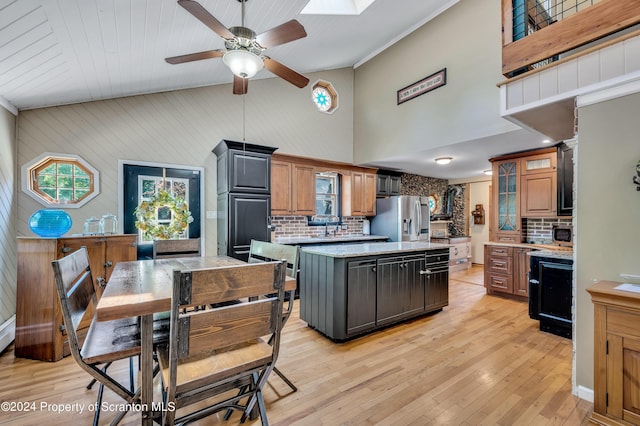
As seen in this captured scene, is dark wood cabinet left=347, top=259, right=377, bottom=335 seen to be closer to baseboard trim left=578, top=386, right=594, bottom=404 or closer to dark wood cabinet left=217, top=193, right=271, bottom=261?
baseboard trim left=578, top=386, right=594, bottom=404

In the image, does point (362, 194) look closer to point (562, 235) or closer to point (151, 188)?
point (562, 235)

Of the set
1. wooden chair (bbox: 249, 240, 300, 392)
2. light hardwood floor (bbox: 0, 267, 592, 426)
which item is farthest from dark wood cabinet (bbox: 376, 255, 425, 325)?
wooden chair (bbox: 249, 240, 300, 392)

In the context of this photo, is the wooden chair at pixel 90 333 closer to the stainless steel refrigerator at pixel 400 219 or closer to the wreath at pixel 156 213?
the wreath at pixel 156 213

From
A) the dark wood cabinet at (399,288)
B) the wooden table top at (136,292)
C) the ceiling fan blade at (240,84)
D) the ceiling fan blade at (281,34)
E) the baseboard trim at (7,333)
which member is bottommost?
the baseboard trim at (7,333)

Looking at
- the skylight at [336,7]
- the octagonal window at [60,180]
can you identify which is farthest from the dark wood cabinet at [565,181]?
the octagonal window at [60,180]

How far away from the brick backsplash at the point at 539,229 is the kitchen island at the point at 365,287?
234 centimetres

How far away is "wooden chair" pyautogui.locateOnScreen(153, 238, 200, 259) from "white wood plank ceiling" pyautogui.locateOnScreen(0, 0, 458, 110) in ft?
5.70

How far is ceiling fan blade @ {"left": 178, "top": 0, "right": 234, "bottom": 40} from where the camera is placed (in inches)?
68.6

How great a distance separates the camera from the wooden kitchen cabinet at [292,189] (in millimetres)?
4551

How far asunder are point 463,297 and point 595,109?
326 cm

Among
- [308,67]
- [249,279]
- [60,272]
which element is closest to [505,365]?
[249,279]

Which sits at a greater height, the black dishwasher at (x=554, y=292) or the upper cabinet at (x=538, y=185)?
the upper cabinet at (x=538, y=185)

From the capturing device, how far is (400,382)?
2109 millimetres

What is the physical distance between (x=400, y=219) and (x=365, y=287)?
9.65 ft
